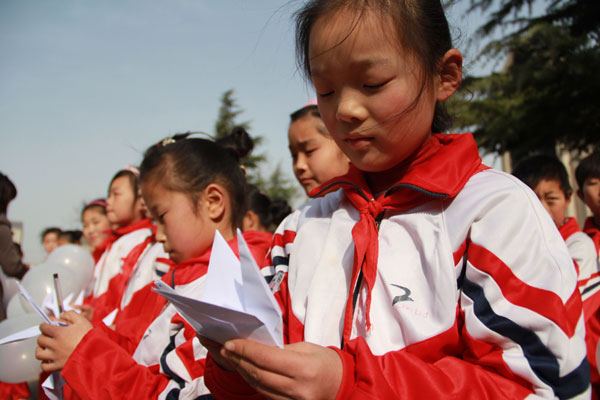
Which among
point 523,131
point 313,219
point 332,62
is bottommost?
point 523,131

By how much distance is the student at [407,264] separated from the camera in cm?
98

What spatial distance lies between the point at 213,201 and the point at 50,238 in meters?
8.63

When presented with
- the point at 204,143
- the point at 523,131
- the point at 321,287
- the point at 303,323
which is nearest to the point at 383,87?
the point at 321,287

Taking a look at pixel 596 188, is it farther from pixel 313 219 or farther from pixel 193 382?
pixel 193 382

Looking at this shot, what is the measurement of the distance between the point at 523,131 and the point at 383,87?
8.27 metres

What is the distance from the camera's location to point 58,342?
1.87 meters

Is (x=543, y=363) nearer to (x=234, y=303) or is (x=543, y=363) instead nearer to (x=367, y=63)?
(x=234, y=303)

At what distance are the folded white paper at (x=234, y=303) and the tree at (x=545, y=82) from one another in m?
6.59

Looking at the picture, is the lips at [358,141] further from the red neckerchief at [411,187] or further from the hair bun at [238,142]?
the hair bun at [238,142]

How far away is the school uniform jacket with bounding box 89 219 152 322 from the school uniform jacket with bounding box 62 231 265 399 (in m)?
1.50

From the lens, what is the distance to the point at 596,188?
3.30 meters

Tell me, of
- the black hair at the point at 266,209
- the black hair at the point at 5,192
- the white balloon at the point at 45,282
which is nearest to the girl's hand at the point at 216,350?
the white balloon at the point at 45,282

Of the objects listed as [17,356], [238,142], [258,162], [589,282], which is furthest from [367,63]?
[258,162]

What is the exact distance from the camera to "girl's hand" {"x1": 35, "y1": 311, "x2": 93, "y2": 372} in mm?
1846
